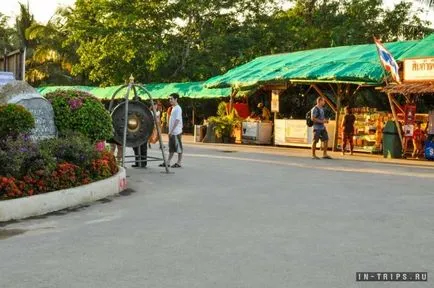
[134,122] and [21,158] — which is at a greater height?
[134,122]

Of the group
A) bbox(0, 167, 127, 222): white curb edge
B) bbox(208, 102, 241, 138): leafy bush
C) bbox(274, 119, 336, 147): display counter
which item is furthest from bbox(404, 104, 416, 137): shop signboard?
bbox(0, 167, 127, 222): white curb edge

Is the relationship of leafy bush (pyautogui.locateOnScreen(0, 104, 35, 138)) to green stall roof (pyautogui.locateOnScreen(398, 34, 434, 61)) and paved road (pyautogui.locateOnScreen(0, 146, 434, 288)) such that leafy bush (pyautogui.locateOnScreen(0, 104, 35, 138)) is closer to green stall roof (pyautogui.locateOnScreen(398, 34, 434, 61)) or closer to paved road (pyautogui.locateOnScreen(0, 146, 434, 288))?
paved road (pyautogui.locateOnScreen(0, 146, 434, 288))

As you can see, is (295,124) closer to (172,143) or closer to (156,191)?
(172,143)

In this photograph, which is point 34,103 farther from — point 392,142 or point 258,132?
point 258,132

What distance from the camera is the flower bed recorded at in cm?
848

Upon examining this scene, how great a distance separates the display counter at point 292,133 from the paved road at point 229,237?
1167 cm

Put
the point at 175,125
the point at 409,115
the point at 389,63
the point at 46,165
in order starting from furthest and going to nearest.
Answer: the point at 409,115 < the point at 389,63 < the point at 175,125 < the point at 46,165

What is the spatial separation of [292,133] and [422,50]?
22.4ft

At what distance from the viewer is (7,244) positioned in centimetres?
640

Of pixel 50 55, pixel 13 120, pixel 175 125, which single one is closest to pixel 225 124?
pixel 175 125

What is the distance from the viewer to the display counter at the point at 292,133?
23453 mm

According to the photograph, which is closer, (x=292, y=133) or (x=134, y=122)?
(x=134, y=122)

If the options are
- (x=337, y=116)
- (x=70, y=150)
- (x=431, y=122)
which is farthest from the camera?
(x=337, y=116)

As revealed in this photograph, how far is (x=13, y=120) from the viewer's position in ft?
30.0
